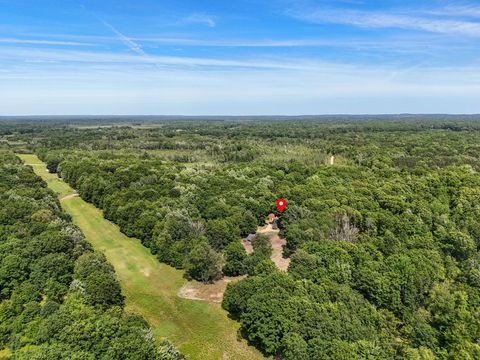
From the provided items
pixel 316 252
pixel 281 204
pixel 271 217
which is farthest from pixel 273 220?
pixel 316 252

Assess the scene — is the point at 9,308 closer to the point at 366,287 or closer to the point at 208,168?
the point at 366,287

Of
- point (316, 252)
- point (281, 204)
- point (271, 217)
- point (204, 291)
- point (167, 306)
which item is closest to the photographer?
point (167, 306)

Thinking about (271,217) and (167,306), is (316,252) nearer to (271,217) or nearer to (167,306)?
(167,306)

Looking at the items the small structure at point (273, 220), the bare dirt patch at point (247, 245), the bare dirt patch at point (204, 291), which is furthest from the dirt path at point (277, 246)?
the bare dirt patch at point (204, 291)

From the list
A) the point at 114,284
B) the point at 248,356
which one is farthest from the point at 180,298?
the point at 248,356

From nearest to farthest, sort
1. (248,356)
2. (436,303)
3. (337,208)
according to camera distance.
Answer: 1. (248,356)
2. (436,303)
3. (337,208)

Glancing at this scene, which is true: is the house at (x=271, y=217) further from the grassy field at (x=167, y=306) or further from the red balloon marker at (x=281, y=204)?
the grassy field at (x=167, y=306)
